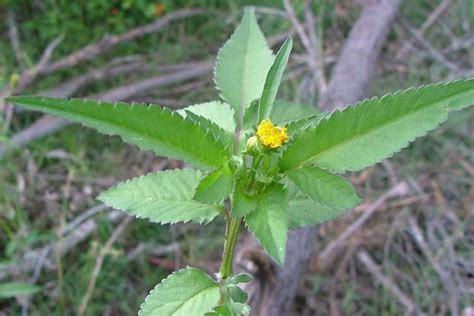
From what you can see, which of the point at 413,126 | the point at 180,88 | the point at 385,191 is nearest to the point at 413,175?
the point at 385,191

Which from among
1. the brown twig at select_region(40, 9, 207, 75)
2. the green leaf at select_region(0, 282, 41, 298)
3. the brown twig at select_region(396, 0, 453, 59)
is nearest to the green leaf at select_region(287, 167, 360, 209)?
the green leaf at select_region(0, 282, 41, 298)

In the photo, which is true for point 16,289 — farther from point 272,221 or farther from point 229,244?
point 272,221

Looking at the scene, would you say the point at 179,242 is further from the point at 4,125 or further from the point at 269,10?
the point at 269,10

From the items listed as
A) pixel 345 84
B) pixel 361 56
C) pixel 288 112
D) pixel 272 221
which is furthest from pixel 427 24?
pixel 272 221

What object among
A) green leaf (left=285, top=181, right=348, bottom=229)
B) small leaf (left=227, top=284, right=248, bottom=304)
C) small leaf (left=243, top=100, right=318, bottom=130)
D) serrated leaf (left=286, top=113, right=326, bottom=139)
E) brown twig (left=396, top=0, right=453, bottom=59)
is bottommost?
small leaf (left=227, top=284, right=248, bottom=304)

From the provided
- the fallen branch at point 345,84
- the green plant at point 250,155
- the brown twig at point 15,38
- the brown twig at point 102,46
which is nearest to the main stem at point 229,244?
the green plant at point 250,155

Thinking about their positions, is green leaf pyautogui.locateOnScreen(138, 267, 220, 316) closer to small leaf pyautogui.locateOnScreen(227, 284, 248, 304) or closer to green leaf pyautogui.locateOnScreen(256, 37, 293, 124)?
small leaf pyautogui.locateOnScreen(227, 284, 248, 304)

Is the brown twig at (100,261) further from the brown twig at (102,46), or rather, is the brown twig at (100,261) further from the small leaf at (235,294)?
the small leaf at (235,294)
